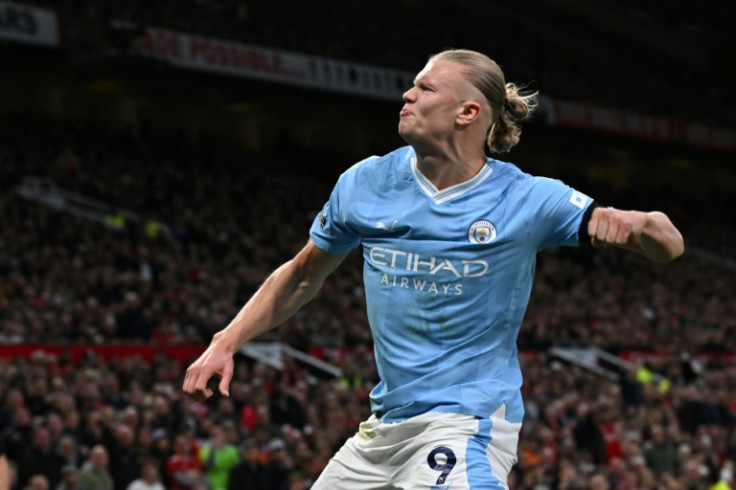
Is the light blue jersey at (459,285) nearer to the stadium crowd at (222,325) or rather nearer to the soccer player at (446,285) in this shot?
the soccer player at (446,285)

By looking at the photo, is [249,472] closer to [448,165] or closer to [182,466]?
[182,466]

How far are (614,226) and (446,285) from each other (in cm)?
58

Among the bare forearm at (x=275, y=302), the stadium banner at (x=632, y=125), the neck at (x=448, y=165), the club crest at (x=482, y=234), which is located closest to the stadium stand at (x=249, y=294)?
the stadium banner at (x=632, y=125)

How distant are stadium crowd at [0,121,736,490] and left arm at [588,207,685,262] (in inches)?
275

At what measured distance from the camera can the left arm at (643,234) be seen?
3.40 meters

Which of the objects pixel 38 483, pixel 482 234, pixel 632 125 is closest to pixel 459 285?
pixel 482 234

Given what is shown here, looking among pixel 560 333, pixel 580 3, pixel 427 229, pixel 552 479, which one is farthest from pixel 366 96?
pixel 427 229

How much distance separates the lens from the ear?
3906 millimetres

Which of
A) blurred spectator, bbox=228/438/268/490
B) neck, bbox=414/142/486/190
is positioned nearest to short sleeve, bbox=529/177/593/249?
neck, bbox=414/142/486/190

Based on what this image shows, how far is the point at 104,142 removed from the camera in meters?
24.3

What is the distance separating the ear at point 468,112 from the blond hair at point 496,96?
0.19ft

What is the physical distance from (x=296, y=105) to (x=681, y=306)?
36.3ft

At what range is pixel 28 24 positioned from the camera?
2212 centimetres

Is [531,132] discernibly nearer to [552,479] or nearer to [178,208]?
[178,208]
